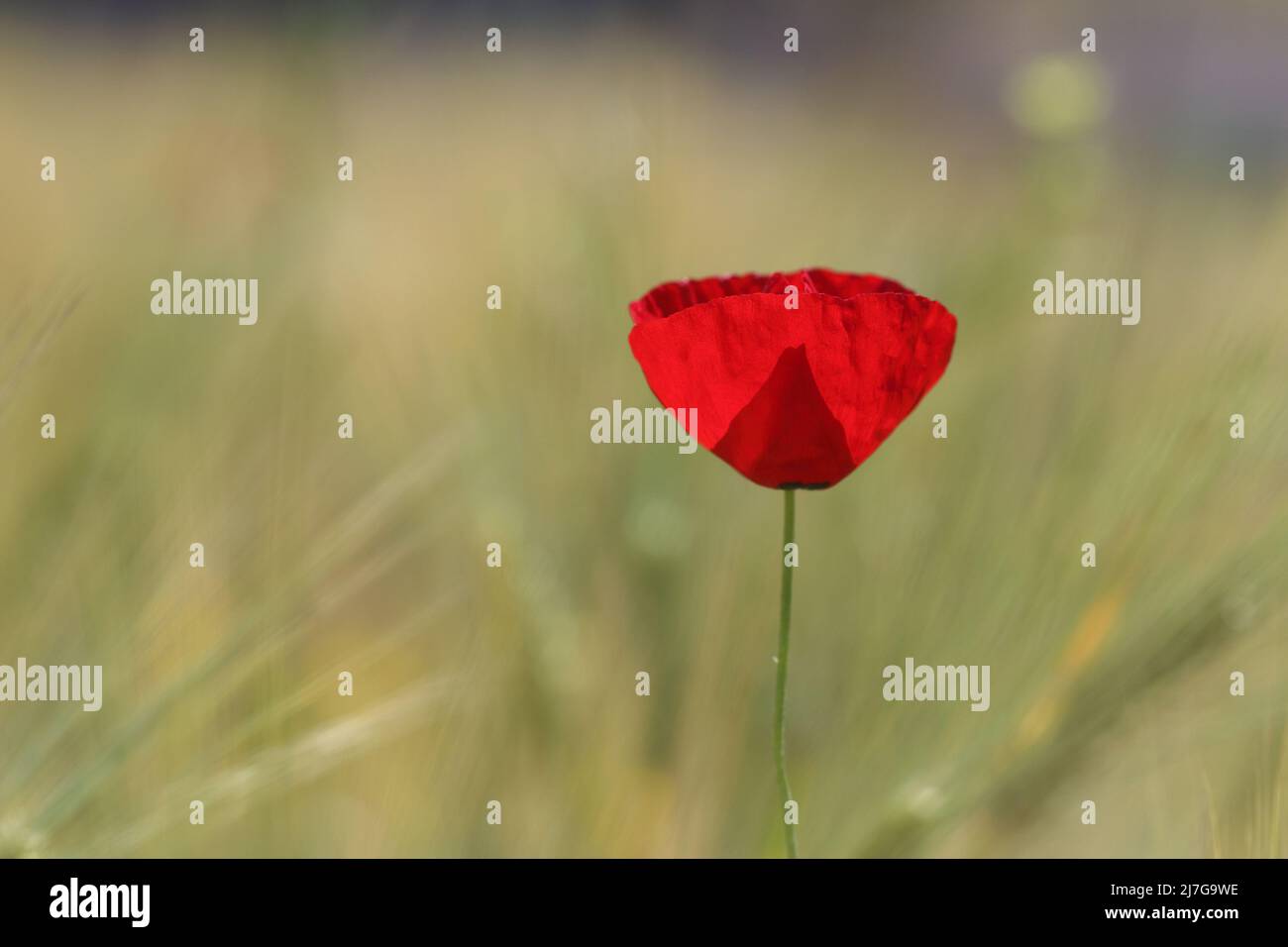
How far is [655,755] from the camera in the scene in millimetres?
357

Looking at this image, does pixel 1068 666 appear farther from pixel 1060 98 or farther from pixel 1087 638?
pixel 1060 98

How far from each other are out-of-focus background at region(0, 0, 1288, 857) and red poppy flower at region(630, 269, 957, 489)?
0.11 m

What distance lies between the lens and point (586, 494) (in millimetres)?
412

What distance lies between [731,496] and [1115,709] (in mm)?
130

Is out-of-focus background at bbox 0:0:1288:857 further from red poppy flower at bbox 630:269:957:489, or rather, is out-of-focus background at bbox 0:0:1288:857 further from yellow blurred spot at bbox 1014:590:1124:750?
red poppy flower at bbox 630:269:957:489

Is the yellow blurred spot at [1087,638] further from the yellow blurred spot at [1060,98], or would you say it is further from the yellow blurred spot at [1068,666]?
the yellow blurred spot at [1060,98]

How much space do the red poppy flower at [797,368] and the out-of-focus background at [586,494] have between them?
4.5 inches

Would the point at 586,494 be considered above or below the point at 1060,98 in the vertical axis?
below

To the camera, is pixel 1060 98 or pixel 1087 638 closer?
pixel 1087 638

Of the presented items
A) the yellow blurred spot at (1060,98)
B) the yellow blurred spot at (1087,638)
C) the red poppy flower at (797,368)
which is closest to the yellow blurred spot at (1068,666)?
the yellow blurred spot at (1087,638)

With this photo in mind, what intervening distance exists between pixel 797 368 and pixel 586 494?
0.61 feet

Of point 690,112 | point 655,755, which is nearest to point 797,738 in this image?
point 655,755

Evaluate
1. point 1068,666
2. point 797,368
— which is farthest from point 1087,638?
point 797,368

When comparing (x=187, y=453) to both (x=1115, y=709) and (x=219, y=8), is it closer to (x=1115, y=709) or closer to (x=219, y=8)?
(x=219, y=8)
